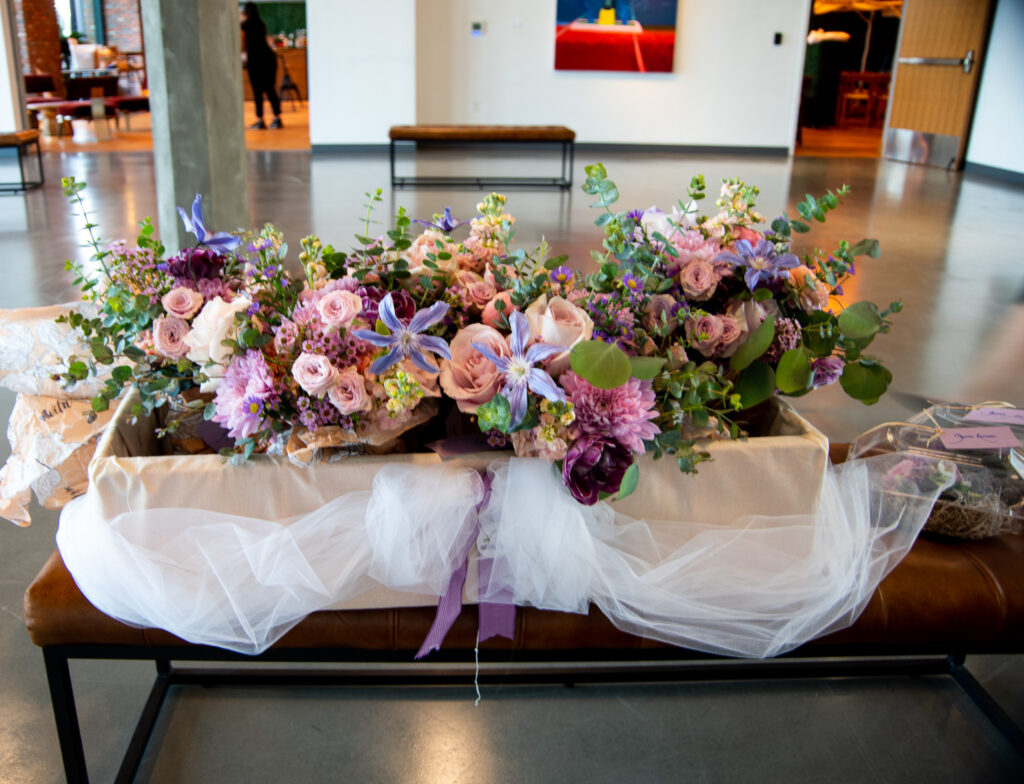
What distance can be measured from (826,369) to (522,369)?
539 mm

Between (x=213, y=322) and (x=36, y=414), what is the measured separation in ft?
1.81

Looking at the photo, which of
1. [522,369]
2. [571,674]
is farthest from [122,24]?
[522,369]

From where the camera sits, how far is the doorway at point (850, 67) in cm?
1627

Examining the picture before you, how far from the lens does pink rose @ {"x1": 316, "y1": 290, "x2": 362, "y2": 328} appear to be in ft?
3.92

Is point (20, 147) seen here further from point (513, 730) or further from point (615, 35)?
point (513, 730)

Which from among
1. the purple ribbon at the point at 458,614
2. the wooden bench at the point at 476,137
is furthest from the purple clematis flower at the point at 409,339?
the wooden bench at the point at 476,137

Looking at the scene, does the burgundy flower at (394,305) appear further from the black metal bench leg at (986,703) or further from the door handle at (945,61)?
the door handle at (945,61)

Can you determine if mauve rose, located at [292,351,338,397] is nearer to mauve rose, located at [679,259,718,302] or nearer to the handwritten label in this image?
mauve rose, located at [679,259,718,302]

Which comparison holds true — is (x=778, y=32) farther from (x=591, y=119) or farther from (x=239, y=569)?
(x=239, y=569)

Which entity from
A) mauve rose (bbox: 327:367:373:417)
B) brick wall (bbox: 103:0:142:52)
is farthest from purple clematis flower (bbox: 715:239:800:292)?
brick wall (bbox: 103:0:142:52)

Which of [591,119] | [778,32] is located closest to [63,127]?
[591,119]

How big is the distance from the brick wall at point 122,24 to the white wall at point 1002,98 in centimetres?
1513

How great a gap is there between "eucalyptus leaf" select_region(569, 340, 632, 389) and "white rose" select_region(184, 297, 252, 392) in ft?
1.59

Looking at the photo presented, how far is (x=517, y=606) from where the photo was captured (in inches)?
54.4
